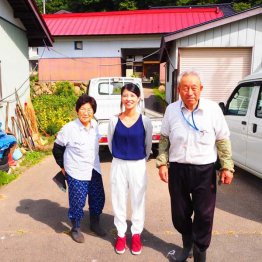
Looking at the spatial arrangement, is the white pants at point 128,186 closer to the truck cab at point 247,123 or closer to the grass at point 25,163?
the truck cab at point 247,123

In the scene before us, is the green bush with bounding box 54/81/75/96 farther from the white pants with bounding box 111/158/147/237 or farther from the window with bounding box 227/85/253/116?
the white pants with bounding box 111/158/147/237

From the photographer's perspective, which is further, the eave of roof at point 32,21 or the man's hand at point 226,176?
the eave of roof at point 32,21

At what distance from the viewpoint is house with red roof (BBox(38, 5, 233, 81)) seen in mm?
20484

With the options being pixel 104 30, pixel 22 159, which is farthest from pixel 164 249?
pixel 104 30

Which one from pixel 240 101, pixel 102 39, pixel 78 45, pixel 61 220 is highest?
pixel 102 39

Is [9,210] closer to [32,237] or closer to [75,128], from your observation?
[32,237]

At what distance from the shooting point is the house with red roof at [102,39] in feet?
67.2

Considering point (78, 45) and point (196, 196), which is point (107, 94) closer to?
point (196, 196)

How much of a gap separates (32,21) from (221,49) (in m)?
6.86

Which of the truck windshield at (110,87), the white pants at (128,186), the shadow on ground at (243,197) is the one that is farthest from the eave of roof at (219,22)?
the white pants at (128,186)

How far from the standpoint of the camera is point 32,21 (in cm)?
910

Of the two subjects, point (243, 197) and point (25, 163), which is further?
point (25, 163)

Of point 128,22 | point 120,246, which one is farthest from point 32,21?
point 128,22

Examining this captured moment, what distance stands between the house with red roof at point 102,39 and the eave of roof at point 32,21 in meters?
10.5
